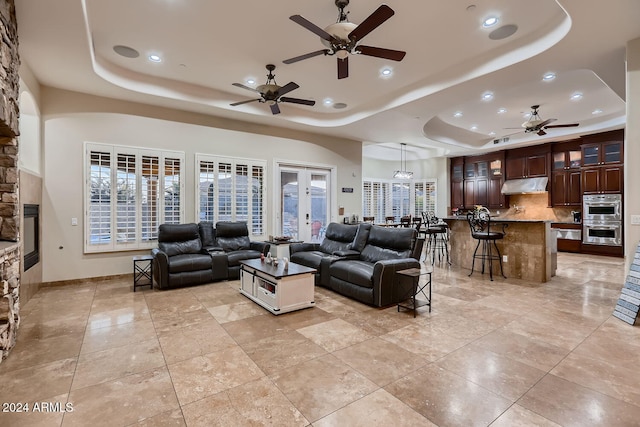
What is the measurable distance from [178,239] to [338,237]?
2.91 m

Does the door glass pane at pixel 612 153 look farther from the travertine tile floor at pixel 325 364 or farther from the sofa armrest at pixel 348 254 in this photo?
the sofa armrest at pixel 348 254

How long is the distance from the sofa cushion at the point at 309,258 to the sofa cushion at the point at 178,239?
1.84 meters

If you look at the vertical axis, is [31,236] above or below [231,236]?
above

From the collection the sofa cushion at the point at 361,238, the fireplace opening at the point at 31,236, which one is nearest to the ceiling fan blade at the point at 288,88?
the sofa cushion at the point at 361,238

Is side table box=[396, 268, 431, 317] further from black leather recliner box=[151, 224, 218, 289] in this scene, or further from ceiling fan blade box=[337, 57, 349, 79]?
black leather recliner box=[151, 224, 218, 289]

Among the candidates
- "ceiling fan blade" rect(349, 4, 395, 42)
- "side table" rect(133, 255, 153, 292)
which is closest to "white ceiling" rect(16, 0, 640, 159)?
"ceiling fan blade" rect(349, 4, 395, 42)

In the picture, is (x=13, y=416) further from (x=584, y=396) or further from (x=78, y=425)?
(x=584, y=396)

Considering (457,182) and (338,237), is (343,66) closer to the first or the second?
(338,237)

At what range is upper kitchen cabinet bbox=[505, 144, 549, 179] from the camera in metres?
9.36

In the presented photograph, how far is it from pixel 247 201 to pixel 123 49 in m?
3.46

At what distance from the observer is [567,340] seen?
3.10m

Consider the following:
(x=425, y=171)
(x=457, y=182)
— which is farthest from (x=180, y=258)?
(x=457, y=182)

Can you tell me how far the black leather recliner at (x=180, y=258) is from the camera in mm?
4921

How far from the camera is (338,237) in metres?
5.75
